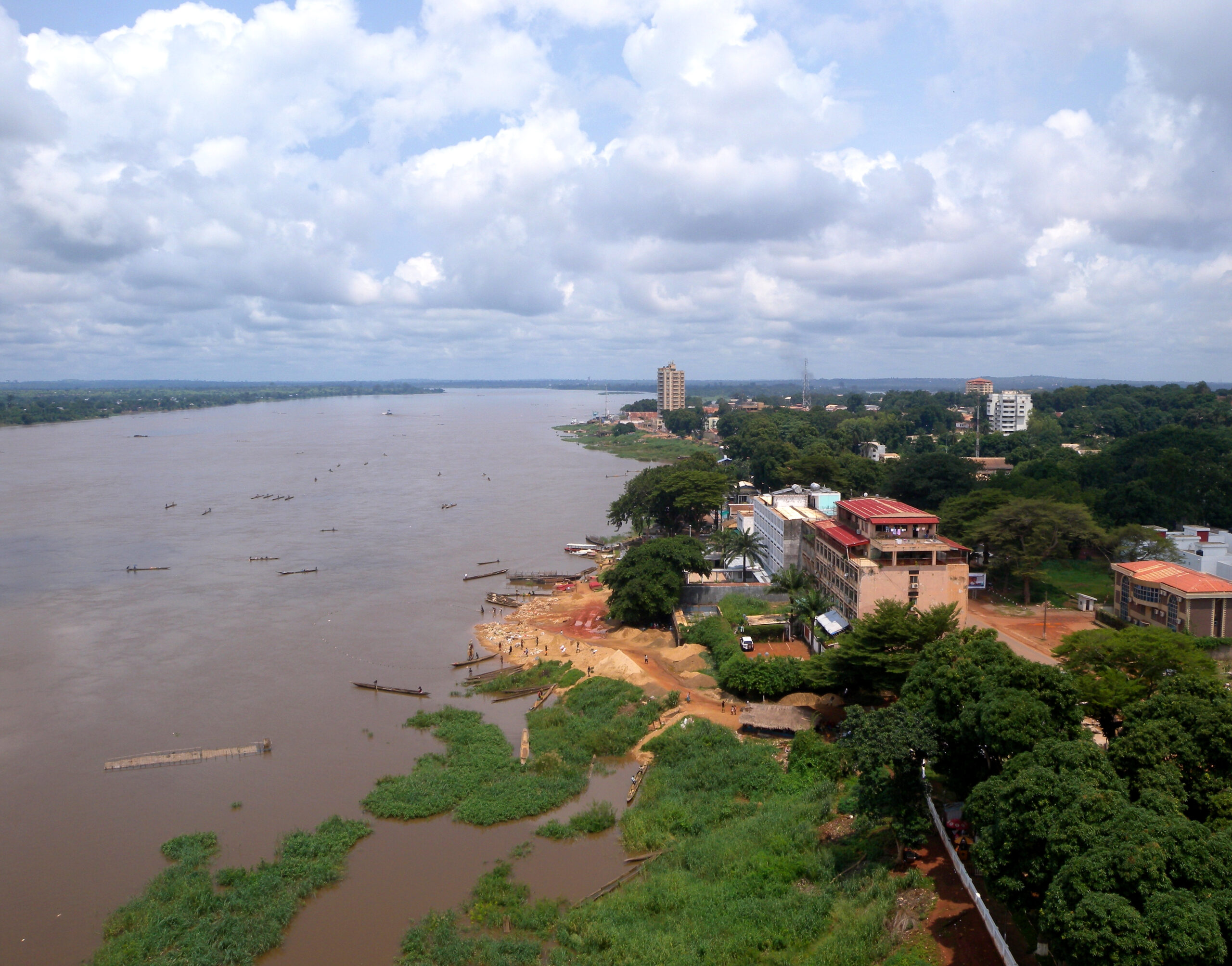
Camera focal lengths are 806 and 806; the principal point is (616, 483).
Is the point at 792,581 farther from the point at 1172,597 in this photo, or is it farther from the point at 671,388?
the point at 671,388

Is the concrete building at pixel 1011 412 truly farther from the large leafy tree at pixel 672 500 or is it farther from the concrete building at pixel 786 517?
the concrete building at pixel 786 517

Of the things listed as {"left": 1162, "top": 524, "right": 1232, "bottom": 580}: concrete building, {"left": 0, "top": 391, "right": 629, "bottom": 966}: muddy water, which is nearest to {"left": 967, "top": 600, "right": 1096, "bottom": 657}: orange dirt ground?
{"left": 1162, "top": 524, "right": 1232, "bottom": 580}: concrete building

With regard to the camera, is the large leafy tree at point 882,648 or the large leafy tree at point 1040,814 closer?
the large leafy tree at point 1040,814

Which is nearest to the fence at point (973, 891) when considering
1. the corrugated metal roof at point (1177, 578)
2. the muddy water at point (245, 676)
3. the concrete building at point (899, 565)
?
the muddy water at point (245, 676)

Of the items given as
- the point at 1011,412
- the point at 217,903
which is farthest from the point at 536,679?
the point at 1011,412

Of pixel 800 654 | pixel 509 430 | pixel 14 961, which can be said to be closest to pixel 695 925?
pixel 14 961
